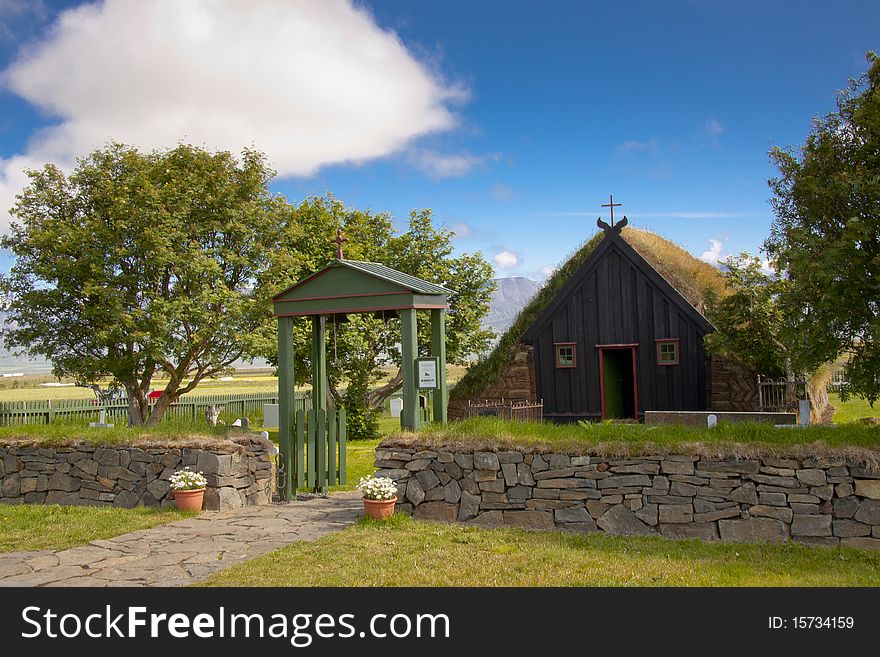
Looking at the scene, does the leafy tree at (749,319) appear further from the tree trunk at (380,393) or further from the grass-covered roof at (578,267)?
the tree trunk at (380,393)

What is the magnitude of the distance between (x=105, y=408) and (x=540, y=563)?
814 inches

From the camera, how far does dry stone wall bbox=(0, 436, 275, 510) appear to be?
1042cm

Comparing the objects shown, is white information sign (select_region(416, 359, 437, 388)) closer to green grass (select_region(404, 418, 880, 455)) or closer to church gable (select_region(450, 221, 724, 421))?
green grass (select_region(404, 418, 880, 455))

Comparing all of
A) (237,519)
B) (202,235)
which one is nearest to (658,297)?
(202,235)

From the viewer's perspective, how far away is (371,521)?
A: 8992 millimetres

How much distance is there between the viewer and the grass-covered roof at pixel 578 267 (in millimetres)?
20422

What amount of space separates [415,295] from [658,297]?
10130mm

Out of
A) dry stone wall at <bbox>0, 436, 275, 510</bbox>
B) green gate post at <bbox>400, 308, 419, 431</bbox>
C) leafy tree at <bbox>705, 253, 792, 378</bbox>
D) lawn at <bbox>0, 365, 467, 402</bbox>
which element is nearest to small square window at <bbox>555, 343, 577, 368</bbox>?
leafy tree at <bbox>705, 253, 792, 378</bbox>

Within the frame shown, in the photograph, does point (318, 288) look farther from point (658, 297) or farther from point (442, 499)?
point (658, 297)

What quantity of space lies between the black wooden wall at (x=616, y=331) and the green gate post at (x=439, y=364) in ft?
29.6

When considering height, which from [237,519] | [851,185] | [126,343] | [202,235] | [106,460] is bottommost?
[237,519]

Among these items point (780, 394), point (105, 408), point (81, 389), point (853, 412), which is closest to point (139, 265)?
point (105, 408)

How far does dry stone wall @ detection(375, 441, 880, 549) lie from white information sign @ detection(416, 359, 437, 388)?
1.02 m

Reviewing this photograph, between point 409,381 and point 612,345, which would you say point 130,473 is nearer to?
point 409,381
